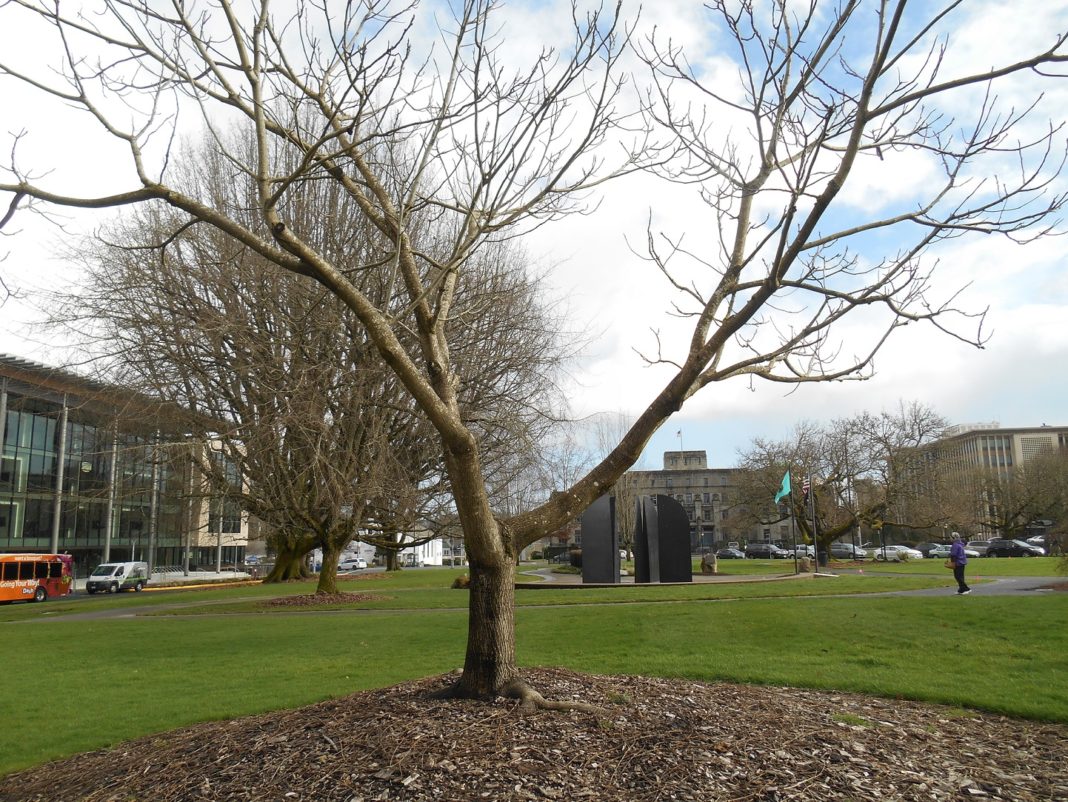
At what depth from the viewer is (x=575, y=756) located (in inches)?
195

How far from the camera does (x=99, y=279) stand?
21.4 metres

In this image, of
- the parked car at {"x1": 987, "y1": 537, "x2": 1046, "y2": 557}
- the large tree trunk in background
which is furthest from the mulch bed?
the parked car at {"x1": 987, "y1": 537, "x2": 1046, "y2": 557}

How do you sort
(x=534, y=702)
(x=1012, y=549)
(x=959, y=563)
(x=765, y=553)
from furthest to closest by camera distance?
(x=765, y=553), (x=1012, y=549), (x=959, y=563), (x=534, y=702)

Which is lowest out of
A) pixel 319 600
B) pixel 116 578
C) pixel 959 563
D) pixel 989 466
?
pixel 116 578

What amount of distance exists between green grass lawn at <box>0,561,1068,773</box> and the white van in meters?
25.9

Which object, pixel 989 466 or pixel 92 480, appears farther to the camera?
pixel 989 466

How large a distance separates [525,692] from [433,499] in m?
19.4

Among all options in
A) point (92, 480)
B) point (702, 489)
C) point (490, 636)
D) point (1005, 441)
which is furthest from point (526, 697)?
point (702, 489)

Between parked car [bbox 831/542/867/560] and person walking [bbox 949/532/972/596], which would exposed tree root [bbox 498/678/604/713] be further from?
parked car [bbox 831/542/867/560]

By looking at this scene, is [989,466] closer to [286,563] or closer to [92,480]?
[286,563]

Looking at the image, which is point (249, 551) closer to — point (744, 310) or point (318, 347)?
point (318, 347)

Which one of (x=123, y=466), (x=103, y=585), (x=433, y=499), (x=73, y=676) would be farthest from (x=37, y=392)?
(x=73, y=676)

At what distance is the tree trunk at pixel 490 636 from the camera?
20.1ft

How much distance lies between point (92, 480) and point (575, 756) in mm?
30067
